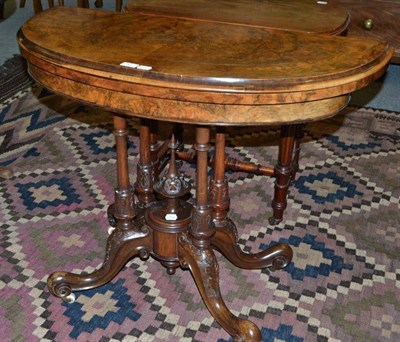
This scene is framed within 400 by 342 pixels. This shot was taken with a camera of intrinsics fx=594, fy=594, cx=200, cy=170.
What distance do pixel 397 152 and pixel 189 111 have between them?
1670 mm

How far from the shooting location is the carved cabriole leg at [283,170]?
6.15ft

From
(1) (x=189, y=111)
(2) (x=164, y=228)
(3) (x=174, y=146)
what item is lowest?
(2) (x=164, y=228)

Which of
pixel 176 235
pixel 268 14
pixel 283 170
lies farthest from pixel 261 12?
pixel 176 235

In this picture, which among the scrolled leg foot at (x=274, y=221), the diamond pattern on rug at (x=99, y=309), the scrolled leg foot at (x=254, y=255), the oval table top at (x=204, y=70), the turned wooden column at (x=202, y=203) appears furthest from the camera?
the scrolled leg foot at (x=274, y=221)

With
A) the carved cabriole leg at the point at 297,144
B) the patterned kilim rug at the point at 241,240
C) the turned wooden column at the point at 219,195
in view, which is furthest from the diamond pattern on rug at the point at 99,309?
the carved cabriole leg at the point at 297,144

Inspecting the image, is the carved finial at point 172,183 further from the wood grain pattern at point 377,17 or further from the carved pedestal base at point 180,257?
the wood grain pattern at point 377,17

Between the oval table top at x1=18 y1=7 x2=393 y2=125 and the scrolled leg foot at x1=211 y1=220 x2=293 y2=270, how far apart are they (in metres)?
0.60

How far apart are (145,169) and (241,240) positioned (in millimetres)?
443

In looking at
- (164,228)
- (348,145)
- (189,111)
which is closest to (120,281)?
(164,228)

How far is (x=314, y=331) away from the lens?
1624mm

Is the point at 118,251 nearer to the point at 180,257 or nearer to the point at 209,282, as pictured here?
the point at 180,257

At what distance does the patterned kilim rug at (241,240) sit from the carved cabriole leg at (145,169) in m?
0.22

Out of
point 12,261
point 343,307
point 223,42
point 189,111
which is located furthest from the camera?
point 12,261

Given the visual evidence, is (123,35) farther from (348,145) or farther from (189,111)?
(348,145)
